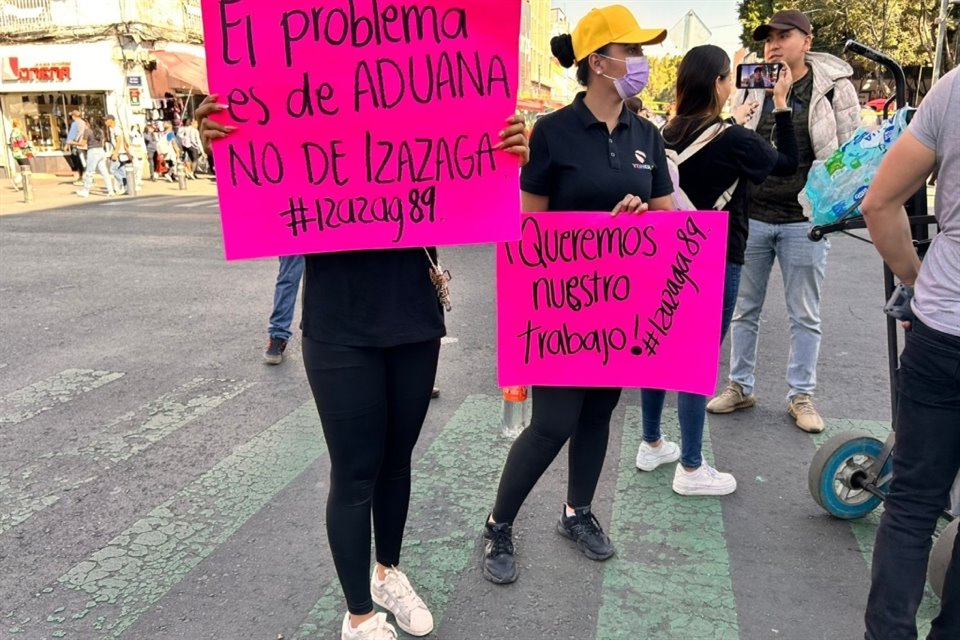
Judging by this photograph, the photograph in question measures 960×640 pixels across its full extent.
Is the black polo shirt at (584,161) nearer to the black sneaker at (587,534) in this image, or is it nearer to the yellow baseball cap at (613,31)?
the yellow baseball cap at (613,31)

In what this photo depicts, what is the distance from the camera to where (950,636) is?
218 centimetres

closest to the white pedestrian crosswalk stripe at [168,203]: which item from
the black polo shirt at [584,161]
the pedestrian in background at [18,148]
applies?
the pedestrian in background at [18,148]

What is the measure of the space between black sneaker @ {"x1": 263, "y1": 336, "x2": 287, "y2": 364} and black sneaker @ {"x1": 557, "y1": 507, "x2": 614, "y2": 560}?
300 centimetres

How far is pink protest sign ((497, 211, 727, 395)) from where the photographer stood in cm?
278

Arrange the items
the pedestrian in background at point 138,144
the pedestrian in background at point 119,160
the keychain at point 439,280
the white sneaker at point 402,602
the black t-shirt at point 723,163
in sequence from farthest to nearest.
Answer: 1. the pedestrian in background at point 138,144
2. the pedestrian in background at point 119,160
3. the black t-shirt at point 723,163
4. the white sneaker at point 402,602
5. the keychain at point 439,280

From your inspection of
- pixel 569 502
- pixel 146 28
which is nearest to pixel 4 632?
pixel 569 502

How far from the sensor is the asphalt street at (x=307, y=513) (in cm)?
270

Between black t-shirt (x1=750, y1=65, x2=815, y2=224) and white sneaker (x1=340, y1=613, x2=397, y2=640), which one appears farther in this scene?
black t-shirt (x1=750, y1=65, x2=815, y2=224)

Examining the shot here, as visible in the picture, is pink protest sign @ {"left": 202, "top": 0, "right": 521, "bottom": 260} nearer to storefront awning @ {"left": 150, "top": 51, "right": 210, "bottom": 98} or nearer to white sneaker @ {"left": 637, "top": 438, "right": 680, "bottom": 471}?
white sneaker @ {"left": 637, "top": 438, "right": 680, "bottom": 471}

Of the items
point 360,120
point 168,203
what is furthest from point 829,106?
point 168,203

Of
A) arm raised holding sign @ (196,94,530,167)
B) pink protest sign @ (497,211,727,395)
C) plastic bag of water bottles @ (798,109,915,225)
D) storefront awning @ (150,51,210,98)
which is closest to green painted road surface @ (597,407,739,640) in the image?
pink protest sign @ (497,211,727,395)

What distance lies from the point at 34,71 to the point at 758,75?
1008 inches

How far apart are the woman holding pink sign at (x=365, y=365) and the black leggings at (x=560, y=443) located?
535 mm

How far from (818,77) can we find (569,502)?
2645 mm
